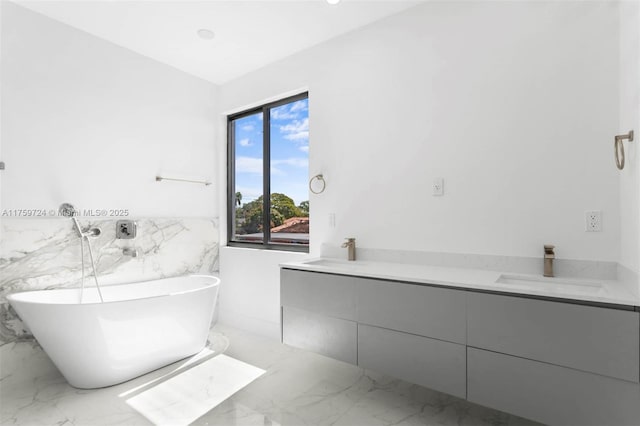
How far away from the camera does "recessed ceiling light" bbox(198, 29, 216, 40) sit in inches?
106

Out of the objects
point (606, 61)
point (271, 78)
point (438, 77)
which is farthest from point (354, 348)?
point (271, 78)

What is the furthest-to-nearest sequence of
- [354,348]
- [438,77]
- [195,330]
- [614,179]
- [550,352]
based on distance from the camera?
[195,330]
[438,77]
[354,348]
[614,179]
[550,352]

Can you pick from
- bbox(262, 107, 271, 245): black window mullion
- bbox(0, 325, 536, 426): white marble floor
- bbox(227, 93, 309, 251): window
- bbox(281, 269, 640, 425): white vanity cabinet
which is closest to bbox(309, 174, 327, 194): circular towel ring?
bbox(227, 93, 309, 251): window

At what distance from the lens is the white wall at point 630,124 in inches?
55.0

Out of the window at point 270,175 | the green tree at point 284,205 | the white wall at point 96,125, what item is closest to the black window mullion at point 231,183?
the window at point 270,175

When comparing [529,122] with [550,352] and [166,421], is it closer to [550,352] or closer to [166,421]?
[550,352]

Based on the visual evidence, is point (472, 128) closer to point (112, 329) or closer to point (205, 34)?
point (205, 34)

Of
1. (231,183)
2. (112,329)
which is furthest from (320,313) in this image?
(231,183)

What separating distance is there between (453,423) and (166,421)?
1563mm

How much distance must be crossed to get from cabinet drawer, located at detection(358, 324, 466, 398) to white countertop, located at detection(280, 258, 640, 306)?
0.31 m

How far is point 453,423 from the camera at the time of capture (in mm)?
1812

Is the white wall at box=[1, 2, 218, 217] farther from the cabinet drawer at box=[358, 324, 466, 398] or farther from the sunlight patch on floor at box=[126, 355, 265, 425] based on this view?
the cabinet drawer at box=[358, 324, 466, 398]

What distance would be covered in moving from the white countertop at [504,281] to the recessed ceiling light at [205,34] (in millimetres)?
1948

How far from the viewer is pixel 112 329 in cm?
215
